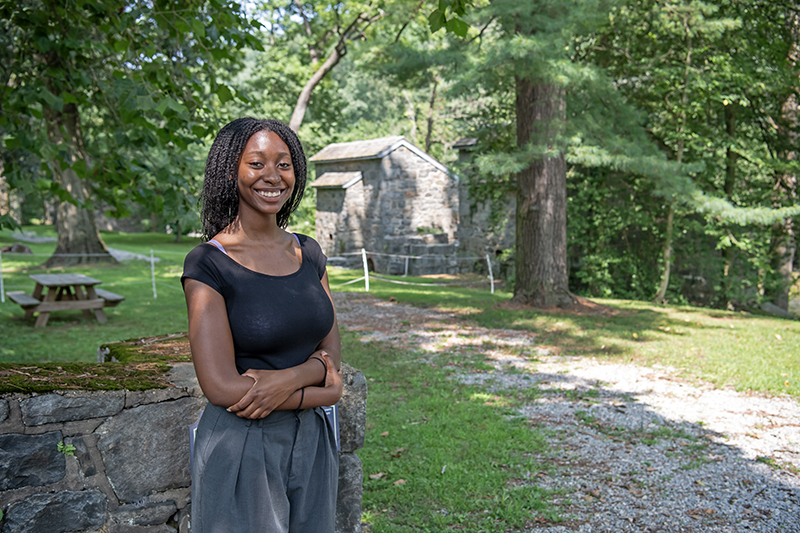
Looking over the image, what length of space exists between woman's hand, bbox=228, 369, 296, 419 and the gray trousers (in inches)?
2.0

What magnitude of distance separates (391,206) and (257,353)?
18.6 m

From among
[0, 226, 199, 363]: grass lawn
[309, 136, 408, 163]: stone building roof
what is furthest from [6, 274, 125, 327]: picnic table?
[309, 136, 408, 163]: stone building roof

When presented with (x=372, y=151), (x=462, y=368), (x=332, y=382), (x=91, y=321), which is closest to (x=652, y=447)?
(x=462, y=368)

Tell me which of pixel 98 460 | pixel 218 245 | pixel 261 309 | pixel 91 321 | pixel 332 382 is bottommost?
pixel 91 321

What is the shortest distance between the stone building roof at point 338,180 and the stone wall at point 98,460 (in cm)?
1818

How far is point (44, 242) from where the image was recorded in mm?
26672

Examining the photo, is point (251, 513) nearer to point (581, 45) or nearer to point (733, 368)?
point (733, 368)

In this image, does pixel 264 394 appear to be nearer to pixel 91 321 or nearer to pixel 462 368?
pixel 462 368

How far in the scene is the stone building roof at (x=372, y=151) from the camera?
65.9 feet

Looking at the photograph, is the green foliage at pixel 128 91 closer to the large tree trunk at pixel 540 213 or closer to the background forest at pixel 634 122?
the background forest at pixel 634 122

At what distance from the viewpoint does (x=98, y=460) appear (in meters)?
2.26

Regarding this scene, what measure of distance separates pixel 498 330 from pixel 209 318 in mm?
8212

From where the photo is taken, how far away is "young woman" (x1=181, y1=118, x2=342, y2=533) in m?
1.68

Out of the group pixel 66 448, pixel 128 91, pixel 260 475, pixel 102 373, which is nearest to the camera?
pixel 260 475
